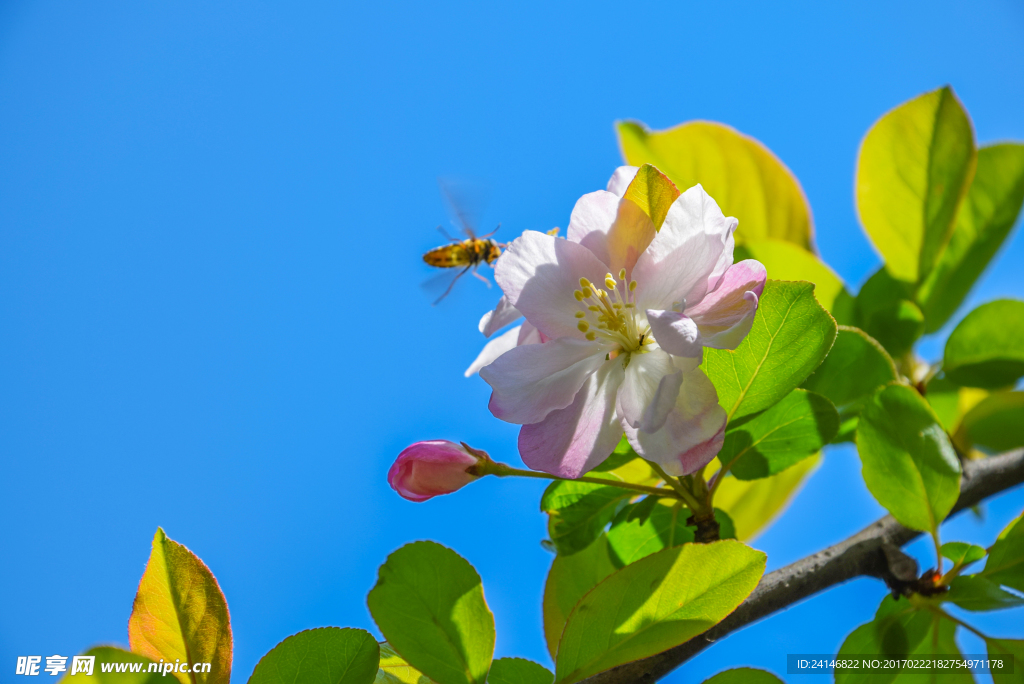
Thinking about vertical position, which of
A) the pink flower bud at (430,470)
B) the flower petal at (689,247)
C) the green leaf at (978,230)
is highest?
the green leaf at (978,230)

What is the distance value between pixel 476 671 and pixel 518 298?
0.28 m

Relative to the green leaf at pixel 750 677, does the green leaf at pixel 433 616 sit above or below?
above

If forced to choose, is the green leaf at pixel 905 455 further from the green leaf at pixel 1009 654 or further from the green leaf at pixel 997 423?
the green leaf at pixel 997 423

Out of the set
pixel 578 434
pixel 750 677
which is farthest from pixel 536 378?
pixel 750 677

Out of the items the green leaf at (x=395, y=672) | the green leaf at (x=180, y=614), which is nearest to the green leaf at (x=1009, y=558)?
the green leaf at (x=395, y=672)

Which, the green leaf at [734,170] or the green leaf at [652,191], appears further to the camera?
the green leaf at [734,170]

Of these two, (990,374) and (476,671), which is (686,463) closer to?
(476,671)

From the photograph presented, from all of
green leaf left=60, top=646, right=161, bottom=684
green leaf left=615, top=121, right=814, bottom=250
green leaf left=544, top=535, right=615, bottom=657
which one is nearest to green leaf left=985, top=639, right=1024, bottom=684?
green leaf left=544, top=535, right=615, bottom=657

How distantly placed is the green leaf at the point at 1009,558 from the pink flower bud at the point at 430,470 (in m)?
0.44

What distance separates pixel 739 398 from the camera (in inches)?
Result: 21.4

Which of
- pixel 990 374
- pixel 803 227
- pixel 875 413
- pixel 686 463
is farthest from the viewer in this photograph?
pixel 803 227

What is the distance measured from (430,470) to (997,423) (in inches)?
33.2

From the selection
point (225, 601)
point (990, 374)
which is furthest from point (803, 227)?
point (225, 601)

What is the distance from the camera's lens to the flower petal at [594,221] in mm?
511
